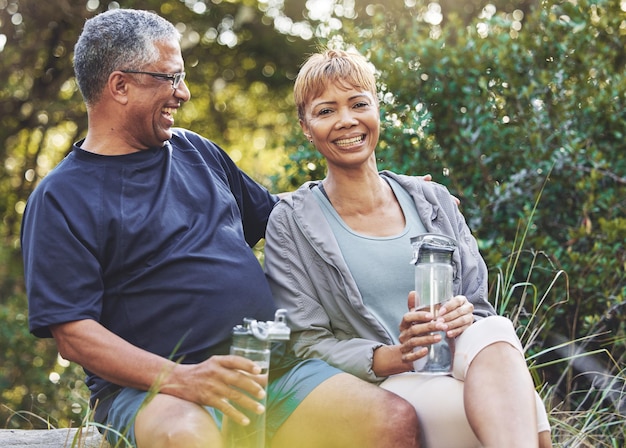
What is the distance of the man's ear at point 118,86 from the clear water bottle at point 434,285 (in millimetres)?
1208

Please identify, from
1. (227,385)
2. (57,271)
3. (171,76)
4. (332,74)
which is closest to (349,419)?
(227,385)

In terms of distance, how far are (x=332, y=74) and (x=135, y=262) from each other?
3.28 ft

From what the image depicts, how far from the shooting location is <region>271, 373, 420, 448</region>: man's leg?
110 inches

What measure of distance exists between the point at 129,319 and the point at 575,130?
113 inches

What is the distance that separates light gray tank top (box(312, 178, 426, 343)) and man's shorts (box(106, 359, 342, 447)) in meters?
0.31

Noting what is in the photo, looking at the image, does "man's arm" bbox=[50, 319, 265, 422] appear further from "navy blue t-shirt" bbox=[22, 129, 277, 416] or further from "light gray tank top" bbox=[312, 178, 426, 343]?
"light gray tank top" bbox=[312, 178, 426, 343]

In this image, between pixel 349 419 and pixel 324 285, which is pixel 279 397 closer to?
pixel 349 419

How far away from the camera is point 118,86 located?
3312mm

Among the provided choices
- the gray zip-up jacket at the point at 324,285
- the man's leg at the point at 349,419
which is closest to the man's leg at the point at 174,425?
the man's leg at the point at 349,419

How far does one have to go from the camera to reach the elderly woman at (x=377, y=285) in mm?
2754

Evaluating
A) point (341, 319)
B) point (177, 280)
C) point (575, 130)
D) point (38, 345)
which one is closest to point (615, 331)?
point (575, 130)

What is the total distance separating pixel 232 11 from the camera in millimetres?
9469

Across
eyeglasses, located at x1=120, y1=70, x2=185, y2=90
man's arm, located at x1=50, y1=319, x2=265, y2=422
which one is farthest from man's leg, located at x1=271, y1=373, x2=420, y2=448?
eyeglasses, located at x1=120, y1=70, x2=185, y2=90

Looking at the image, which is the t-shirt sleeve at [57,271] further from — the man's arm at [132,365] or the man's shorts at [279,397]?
the man's shorts at [279,397]
